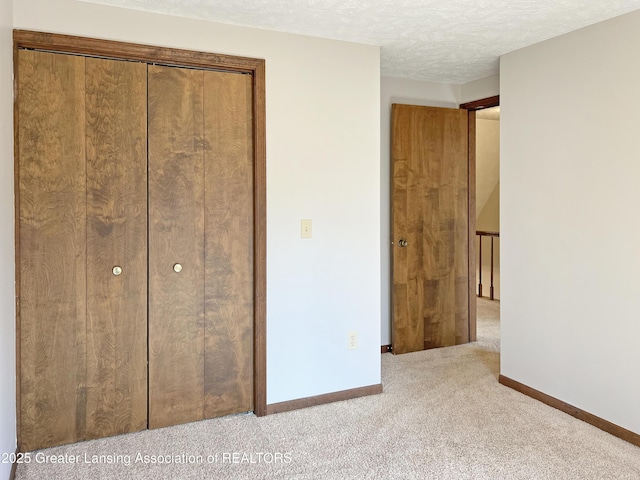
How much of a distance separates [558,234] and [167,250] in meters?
2.30

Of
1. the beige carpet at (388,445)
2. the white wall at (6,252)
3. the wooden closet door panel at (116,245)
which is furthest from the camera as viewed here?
the wooden closet door panel at (116,245)

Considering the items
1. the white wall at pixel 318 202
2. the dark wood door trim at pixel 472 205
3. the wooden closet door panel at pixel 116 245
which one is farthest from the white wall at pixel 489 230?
the wooden closet door panel at pixel 116 245

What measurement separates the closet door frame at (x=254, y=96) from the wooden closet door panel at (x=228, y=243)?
0.05 m

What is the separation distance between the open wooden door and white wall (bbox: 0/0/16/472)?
8.81ft

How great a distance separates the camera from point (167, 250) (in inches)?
106

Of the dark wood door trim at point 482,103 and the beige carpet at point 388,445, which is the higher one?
the dark wood door trim at point 482,103

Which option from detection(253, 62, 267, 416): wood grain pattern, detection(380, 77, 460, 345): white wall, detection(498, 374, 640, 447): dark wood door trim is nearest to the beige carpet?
detection(498, 374, 640, 447): dark wood door trim

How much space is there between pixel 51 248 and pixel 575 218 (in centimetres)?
287

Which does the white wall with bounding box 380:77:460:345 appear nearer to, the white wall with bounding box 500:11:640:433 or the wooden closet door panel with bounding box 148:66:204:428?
the white wall with bounding box 500:11:640:433

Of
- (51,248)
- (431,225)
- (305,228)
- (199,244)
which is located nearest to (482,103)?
(431,225)

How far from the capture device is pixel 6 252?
2.12 m

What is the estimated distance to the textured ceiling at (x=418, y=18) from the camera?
2416mm

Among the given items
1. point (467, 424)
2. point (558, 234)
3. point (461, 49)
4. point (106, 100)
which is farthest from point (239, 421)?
point (461, 49)

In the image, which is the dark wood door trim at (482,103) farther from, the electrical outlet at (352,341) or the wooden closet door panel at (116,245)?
the wooden closet door panel at (116,245)
